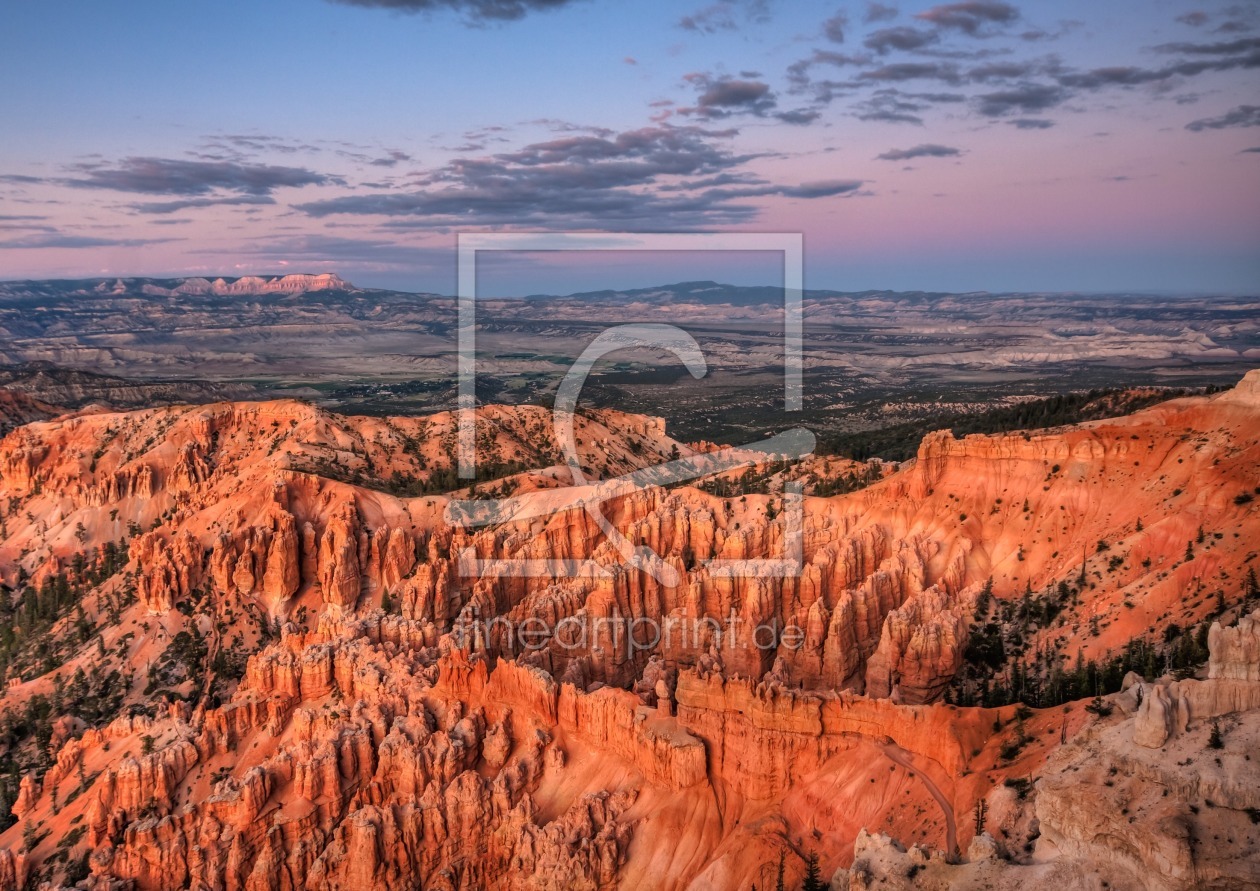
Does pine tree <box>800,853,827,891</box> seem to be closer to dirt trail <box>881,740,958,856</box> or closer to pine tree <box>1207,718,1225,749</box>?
dirt trail <box>881,740,958,856</box>

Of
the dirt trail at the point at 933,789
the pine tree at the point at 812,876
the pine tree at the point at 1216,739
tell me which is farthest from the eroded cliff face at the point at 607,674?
the pine tree at the point at 1216,739

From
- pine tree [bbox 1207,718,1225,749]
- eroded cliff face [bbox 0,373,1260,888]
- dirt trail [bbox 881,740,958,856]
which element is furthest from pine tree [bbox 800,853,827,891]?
pine tree [bbox 1207,718,1225,749]

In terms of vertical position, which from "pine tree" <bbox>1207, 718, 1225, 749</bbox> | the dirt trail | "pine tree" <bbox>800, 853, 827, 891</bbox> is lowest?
"pine tree" <bbox>800, 853, 827, 891</bbox>

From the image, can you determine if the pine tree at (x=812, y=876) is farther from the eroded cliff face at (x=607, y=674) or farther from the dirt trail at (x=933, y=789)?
the dirt trail at (x=933, y=789)

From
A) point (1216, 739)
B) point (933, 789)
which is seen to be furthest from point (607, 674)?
point (1216, 739)

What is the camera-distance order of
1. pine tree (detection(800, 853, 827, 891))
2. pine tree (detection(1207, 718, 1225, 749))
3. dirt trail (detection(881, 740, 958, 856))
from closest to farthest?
pine tree (detection(1207, 718, 1225, 749)), dirt trail (detection(881, 740, 958, 856)), pine tree (detection(800, 853, 827, 891))

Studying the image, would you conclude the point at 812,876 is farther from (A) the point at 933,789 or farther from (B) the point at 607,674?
(B) the point at 607,674
